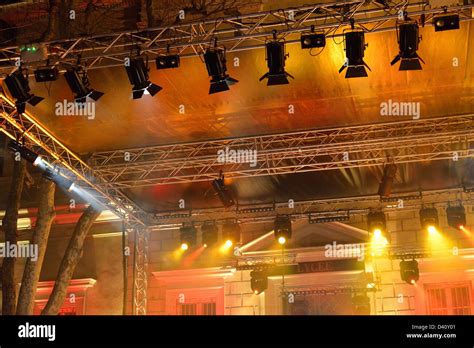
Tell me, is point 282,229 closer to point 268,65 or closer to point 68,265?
point 68,265

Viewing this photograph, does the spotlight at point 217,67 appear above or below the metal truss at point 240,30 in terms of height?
below

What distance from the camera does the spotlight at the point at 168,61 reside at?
8719 mm

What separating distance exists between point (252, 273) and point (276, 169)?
2661 mm

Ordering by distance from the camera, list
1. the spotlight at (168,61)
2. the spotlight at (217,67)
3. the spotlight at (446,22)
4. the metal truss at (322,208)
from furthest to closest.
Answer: the metal truss at (322,208)
the spotlight at (168,61)
the spotlight at (217,67)
the spotlight at (446,22)

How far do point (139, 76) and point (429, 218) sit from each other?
22.3 ft

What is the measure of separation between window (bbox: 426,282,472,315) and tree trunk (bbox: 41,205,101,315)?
7002 millimetres

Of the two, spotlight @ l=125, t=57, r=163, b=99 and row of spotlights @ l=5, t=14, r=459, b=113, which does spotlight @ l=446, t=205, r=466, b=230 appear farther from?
spotlight @ l=125, t=57, r=163, b=99

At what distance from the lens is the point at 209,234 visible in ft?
45.8

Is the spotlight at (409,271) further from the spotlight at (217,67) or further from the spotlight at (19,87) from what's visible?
the spotlight at (19,87)

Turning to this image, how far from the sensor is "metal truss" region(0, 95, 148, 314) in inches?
397

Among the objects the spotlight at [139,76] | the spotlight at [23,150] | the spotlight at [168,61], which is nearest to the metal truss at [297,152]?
the spotlight at [23,150]

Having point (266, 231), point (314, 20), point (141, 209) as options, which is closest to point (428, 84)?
point (314, 20)

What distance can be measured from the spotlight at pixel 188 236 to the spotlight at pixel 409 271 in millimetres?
4436
